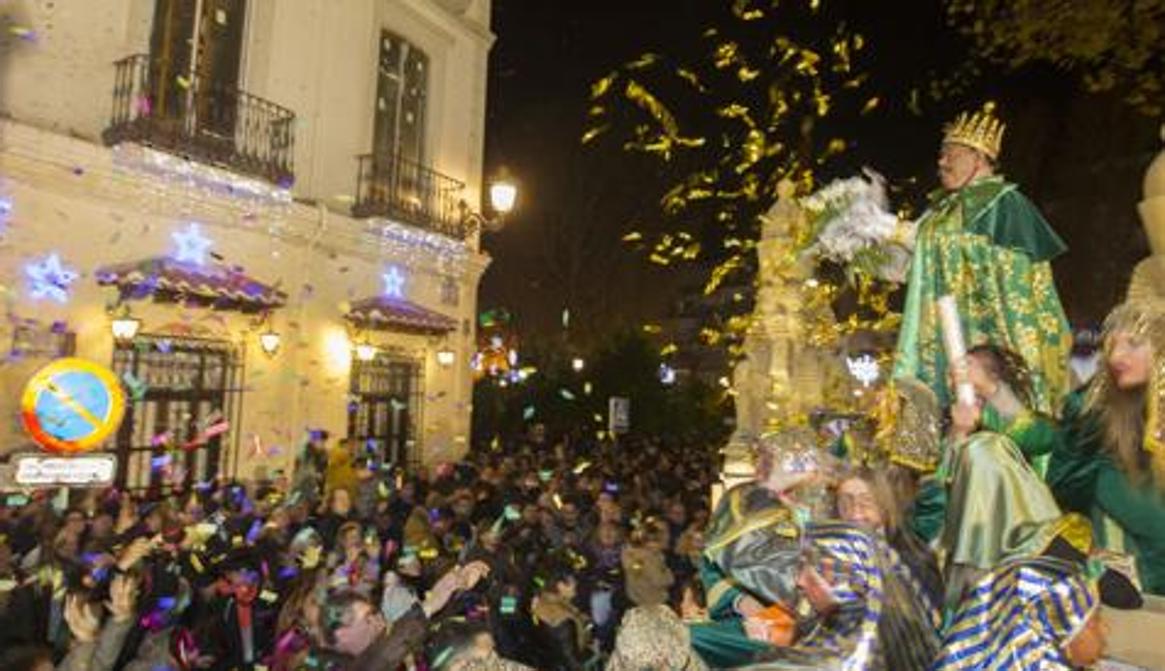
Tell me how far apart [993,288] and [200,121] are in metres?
12.3

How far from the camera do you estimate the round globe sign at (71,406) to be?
7105 mm

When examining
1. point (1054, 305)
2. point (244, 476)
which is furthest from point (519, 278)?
point (1054, 305)

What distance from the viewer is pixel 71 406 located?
739 centimetres

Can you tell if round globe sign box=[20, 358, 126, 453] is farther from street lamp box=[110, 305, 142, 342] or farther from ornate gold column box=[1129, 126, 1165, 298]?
ornate gold column box=[1129, 126, 1165, 298]

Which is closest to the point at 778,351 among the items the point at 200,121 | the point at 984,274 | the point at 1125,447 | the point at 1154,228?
the point at 1154,228

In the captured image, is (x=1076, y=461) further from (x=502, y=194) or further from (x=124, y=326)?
(x=502, y=194)

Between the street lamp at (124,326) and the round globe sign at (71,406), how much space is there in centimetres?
465

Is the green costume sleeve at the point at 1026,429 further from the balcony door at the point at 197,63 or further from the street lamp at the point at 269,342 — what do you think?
the street lamp at the point at 269,342

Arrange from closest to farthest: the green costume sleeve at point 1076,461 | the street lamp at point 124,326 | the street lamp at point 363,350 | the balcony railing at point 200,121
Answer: the green costume sleeve at point 1076,461 < the street lamp at point 124,326 < the balcony railing at point 200,121 < the street lamp at point 363,350

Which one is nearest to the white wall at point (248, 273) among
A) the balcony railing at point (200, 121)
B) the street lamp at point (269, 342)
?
the street lamp at point (269, 342)

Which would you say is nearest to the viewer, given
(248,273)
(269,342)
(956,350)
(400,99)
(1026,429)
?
(956,350)

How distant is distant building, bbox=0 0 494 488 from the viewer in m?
11.7

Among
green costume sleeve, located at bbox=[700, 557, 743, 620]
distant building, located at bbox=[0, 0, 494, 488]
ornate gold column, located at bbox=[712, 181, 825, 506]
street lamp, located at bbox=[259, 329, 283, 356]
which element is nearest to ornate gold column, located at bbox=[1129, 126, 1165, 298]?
green costume sleeve, located at bbox=[700, 557, 743, 620]

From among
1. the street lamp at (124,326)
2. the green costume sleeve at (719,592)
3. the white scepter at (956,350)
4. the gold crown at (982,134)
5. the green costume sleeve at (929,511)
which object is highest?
the gold crown at (982,134)
